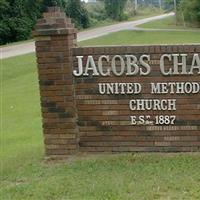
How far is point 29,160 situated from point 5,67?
1731 centimetres

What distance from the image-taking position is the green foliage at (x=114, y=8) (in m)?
80.0

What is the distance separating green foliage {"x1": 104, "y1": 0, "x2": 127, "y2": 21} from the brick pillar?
73.4 m

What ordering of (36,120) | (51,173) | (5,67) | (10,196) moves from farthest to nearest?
1. (5,67)
2. (36,120)
3. (51,173)
4. (10,196)

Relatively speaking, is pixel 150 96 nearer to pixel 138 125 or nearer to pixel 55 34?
pixel 138 125

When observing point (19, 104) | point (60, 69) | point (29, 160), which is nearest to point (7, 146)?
point (29, 160)

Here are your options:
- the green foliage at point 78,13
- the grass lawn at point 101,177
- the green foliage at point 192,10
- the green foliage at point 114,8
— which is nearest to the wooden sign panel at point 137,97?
the grass lawn at point 101,177

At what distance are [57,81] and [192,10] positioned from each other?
51.5m

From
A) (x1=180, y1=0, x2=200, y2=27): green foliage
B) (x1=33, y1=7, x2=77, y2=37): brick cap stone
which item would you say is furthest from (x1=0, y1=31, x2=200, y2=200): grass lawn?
(x1=180, y1=0, x2=200, y2=27): green foliage

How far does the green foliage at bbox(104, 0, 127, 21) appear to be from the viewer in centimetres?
8000

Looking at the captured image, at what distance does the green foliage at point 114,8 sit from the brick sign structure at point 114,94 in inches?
2889

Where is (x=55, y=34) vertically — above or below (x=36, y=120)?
above

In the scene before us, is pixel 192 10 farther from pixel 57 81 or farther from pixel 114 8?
pixel 57 81

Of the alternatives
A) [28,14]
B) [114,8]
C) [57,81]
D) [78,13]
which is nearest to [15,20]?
[28,14]

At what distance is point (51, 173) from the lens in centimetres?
671
